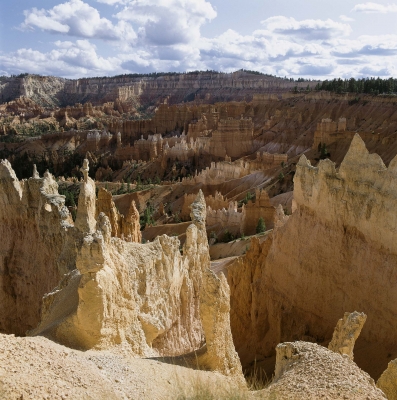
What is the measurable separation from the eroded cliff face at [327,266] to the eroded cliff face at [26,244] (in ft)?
24.3

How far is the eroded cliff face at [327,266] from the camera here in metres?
12.9

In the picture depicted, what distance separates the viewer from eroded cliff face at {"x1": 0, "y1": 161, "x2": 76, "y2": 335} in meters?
14.9

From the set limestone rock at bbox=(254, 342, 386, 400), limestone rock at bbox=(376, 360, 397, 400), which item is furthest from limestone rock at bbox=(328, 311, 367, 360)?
limestone rock at bbox=(254, 342, 386, 400)

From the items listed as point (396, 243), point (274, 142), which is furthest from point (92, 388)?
point (274, 142)

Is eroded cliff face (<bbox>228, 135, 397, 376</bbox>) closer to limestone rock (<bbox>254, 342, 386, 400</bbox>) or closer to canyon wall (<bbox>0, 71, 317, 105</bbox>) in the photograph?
limestone rock (<bbox>254, 342, 386, 400</bbox>)

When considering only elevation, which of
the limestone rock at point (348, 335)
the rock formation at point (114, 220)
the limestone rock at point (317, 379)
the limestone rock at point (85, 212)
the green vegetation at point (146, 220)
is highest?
the limestone rock at point (85, 212)

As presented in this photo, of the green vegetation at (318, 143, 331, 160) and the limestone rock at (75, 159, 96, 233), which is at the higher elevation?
the limestone rock at (75, 159, 96, 233)

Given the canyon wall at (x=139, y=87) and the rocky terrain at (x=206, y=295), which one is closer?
the rocky terrain at (x=206, y=295)

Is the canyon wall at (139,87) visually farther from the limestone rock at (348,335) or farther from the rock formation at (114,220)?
the limestone rock at (348,335)

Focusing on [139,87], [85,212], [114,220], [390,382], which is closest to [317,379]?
[390,382]

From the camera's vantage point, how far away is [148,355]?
9.30 m

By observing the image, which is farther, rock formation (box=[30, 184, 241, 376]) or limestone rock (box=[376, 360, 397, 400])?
limestone rock (box=[376, 360, 397, 400])

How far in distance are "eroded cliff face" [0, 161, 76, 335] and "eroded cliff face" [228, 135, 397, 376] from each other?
7417 mm

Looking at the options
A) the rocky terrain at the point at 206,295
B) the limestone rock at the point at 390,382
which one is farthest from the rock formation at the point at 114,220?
the limestone rock at the point at 390,382
